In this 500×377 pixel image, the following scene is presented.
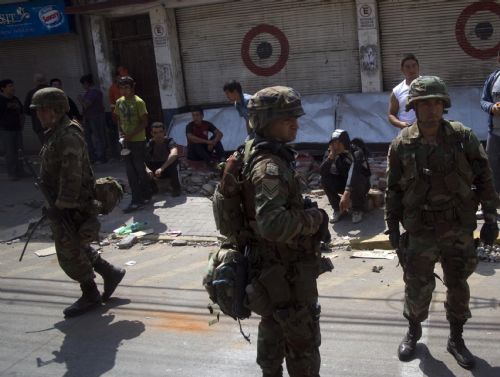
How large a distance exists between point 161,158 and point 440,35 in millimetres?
4714

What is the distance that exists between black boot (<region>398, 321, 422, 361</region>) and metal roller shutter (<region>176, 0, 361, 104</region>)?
6921 mm

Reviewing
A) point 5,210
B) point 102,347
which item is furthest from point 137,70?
point 102,347

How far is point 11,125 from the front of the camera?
36.5ft

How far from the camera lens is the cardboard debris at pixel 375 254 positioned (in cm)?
632

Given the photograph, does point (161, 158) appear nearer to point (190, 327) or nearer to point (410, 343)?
point (190, 327)

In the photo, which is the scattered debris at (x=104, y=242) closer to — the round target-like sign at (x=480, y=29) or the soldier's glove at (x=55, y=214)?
the soldier's glove at (x=55, y=214)

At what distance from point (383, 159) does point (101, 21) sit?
599cm

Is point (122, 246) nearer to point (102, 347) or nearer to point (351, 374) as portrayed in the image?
point (102, 347)

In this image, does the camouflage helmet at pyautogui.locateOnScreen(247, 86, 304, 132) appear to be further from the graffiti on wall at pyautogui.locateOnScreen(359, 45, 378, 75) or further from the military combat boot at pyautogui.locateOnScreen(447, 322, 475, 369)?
the graffiti on wall at pyautogui.locateOnScreen(359, 45, 378, 75)

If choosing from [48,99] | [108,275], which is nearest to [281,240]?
[48,99]

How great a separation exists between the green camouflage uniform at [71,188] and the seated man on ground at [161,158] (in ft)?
12.3

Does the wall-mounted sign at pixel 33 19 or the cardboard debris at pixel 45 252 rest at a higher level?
the wall-mounted sign at pixel 33 19

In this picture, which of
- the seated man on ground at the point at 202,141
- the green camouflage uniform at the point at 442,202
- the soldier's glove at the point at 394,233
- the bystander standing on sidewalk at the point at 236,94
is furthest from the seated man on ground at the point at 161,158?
the green camouflage uniform at the point at 442,202

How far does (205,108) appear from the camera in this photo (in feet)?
38.2
